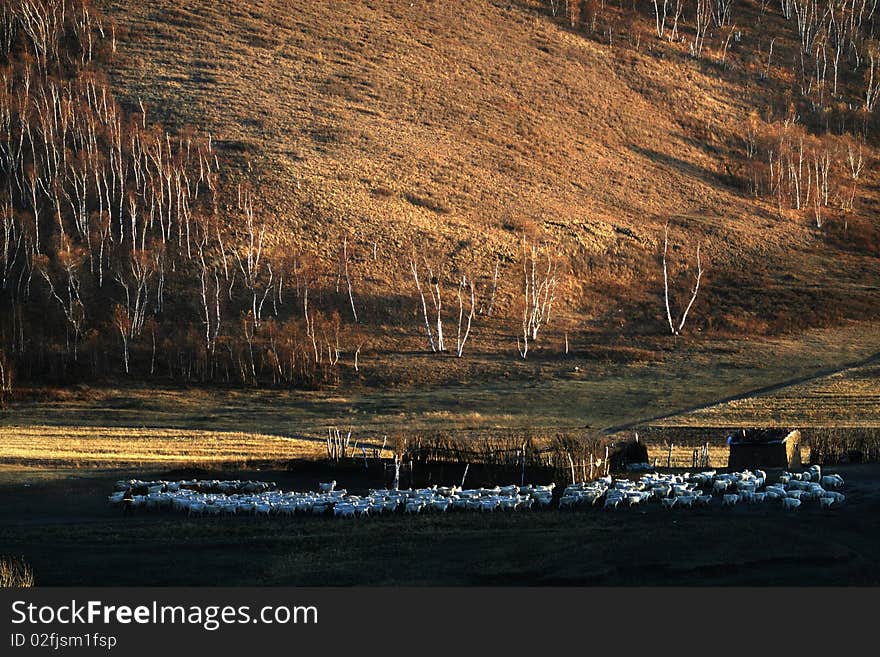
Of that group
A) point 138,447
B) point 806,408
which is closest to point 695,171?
point 806,408

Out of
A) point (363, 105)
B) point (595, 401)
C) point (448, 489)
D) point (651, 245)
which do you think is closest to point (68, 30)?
point (363, 105)

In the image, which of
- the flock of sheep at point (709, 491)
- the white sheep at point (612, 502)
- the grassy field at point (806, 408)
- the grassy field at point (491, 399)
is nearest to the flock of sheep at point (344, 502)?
the flock of sheep at point (709, 491)

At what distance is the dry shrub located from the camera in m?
23.1

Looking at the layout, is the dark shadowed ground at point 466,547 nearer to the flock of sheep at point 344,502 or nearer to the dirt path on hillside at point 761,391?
the flock of sheep at point 344,502

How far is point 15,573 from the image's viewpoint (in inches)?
979

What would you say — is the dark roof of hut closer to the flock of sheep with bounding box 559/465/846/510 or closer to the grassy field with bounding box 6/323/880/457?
the flock of sheep with bounding box 559/465/846/510

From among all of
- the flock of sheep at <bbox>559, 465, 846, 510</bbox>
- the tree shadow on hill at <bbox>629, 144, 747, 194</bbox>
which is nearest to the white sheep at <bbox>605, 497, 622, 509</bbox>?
the flock of sheep at <bbox>559, 465, 846, 510</bbox>

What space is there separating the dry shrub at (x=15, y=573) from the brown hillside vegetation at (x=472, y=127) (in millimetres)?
54410

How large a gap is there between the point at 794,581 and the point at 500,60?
96.6 meters

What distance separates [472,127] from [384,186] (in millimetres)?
14976

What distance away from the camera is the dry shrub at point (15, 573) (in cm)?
2314

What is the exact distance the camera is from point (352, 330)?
75.1m

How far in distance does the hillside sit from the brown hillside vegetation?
0.27m

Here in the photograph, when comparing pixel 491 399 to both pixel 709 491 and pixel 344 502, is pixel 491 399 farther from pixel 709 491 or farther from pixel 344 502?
pixel 344 502
